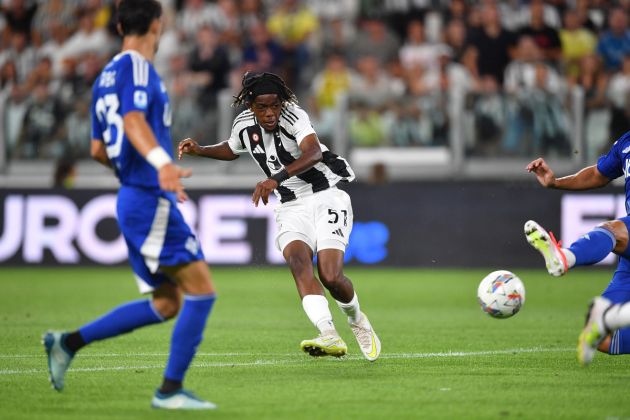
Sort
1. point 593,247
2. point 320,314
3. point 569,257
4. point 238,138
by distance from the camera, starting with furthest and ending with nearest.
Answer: point 238,138, point 320,314, point 593,247, point 569,257

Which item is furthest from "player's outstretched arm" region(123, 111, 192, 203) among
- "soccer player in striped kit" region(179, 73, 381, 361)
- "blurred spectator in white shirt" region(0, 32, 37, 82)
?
"blurred spectator in white shirt" region(0, 32, 37, 82)

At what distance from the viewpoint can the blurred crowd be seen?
17609 mm

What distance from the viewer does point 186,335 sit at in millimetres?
6355

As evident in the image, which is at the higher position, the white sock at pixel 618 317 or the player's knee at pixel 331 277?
the white sock at pixel 618 317

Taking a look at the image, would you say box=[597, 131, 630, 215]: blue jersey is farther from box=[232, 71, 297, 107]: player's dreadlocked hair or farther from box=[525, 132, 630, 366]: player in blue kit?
box=[232, 71, 297, 107]: player's dreadlocked hair

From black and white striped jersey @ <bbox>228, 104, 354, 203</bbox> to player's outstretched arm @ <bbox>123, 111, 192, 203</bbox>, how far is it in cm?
260

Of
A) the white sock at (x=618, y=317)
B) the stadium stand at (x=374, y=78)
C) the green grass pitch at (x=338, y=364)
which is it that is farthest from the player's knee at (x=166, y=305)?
the stadium stand at (x=374, y=78)

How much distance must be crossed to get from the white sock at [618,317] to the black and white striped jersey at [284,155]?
2.91 metres

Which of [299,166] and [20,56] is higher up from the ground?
[20,56]

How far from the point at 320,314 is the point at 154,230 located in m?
2.31

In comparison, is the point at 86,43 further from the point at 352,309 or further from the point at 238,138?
the point at 352,309

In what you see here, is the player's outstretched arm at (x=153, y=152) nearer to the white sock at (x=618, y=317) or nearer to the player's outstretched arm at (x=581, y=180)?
the white sock at (x=618, y=317)

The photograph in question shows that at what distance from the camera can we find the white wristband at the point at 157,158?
6.10 metres

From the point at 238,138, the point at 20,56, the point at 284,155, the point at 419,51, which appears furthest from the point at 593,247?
the point at 20,56
